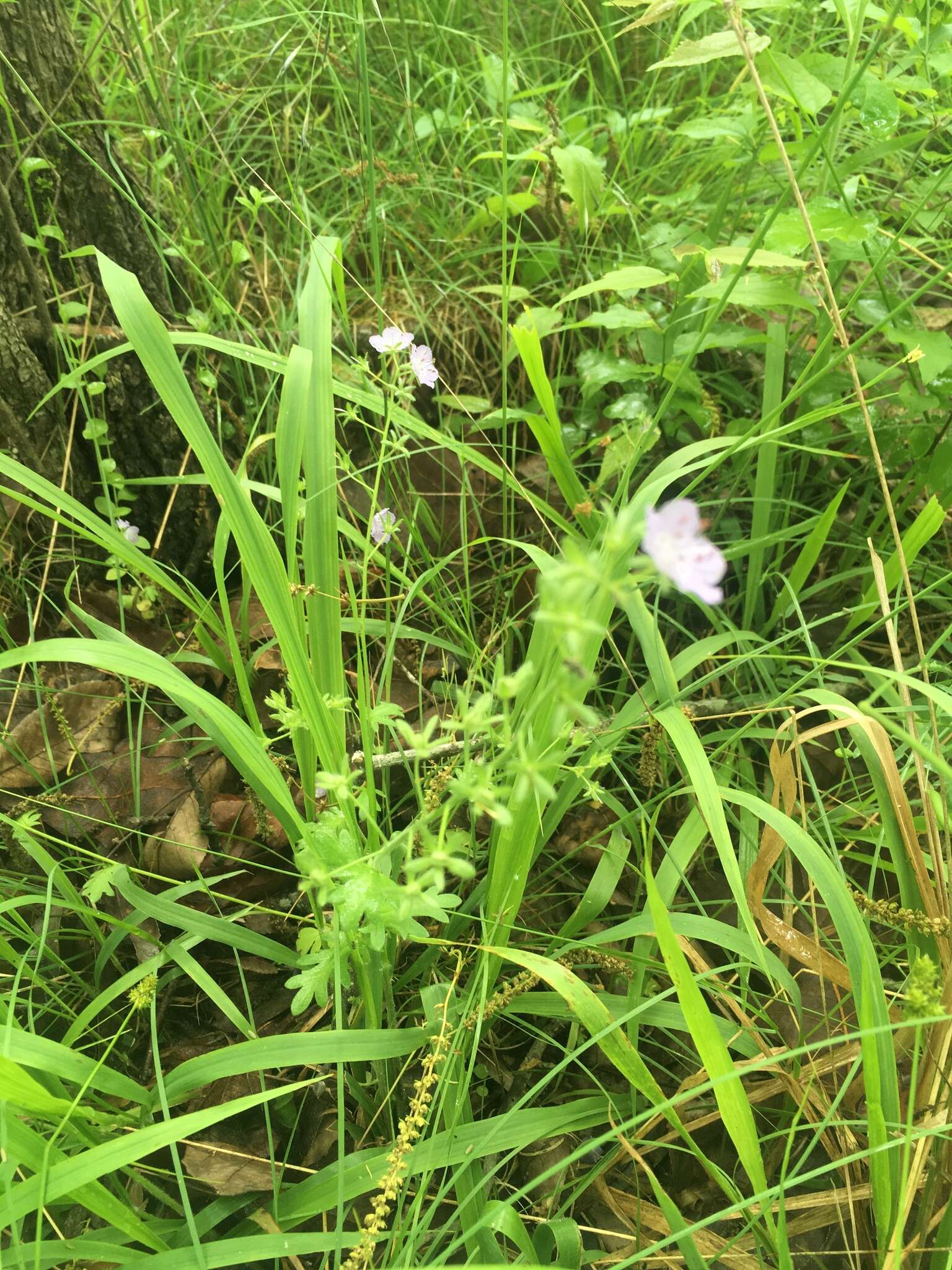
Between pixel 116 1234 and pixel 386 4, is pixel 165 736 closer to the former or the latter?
pixel 116 1234

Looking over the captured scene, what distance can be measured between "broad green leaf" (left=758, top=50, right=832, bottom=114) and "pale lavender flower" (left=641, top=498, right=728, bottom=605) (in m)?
1.23

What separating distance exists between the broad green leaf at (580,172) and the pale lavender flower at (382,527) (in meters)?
0.83

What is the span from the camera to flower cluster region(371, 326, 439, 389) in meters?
1.17

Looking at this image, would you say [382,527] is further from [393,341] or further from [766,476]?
[766,476]

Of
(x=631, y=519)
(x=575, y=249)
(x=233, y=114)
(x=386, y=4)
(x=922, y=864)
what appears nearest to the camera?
(x=631, y=519)

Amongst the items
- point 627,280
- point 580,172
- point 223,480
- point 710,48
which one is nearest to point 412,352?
point 223,480

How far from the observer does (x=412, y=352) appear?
128cm

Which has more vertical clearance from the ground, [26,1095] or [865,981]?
[26,1095]

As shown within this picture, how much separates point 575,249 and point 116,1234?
1.90 meters

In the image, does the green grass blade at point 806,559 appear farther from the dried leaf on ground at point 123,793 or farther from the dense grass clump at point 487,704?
the dried leaf on ground at point 123,793

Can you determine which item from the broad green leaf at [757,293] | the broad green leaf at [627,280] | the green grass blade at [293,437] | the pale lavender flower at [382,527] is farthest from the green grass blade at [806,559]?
the green grass blade at [293,437]

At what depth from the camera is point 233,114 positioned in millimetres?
2082

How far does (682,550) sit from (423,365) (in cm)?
79

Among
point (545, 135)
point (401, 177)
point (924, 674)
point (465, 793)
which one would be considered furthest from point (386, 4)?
point (465, 793)
